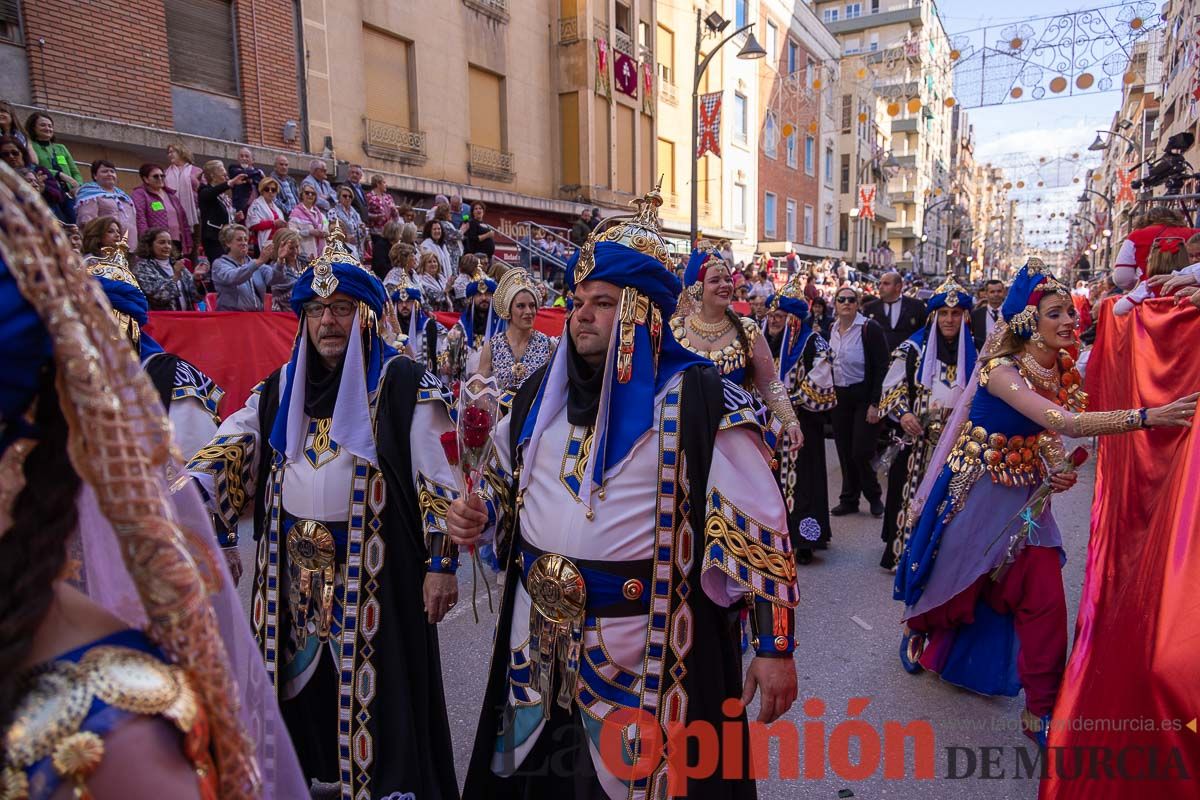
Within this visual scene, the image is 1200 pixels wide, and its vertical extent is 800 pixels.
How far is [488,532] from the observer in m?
2.70

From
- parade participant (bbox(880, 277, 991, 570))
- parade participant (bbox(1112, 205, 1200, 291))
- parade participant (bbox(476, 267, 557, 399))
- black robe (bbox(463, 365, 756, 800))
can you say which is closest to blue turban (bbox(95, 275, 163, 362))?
black robe (bbox(463, 365, 756, 800))

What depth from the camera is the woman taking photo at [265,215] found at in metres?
8.78

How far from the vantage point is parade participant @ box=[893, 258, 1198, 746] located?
3648 millimetres

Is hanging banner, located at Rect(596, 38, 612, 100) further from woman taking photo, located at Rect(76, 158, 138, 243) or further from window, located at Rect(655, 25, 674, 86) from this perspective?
woman taking photo, located at Rect(76, 158, 138, 243)

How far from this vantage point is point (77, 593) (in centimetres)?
103

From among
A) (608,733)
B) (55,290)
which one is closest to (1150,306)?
(608,733)

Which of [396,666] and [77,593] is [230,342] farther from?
[77,593]

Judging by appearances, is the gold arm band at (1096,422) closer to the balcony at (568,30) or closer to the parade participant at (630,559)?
the parade participant at (630,559)

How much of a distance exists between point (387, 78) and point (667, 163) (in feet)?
39.7

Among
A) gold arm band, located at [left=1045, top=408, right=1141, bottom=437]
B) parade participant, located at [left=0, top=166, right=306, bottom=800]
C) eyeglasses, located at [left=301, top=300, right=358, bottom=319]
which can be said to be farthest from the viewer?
gold arm band, located at [left=1045, top=408, right=1141, bottom=437]

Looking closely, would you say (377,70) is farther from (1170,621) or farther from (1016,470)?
(1170,621)

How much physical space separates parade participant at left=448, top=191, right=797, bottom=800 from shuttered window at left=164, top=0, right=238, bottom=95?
11.1 metres

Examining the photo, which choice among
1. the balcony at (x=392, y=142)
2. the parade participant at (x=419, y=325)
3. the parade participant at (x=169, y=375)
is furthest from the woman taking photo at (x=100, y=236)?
the balcony at (x=392, y=142)

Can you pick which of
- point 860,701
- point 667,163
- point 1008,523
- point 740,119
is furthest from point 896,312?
point 740,119
